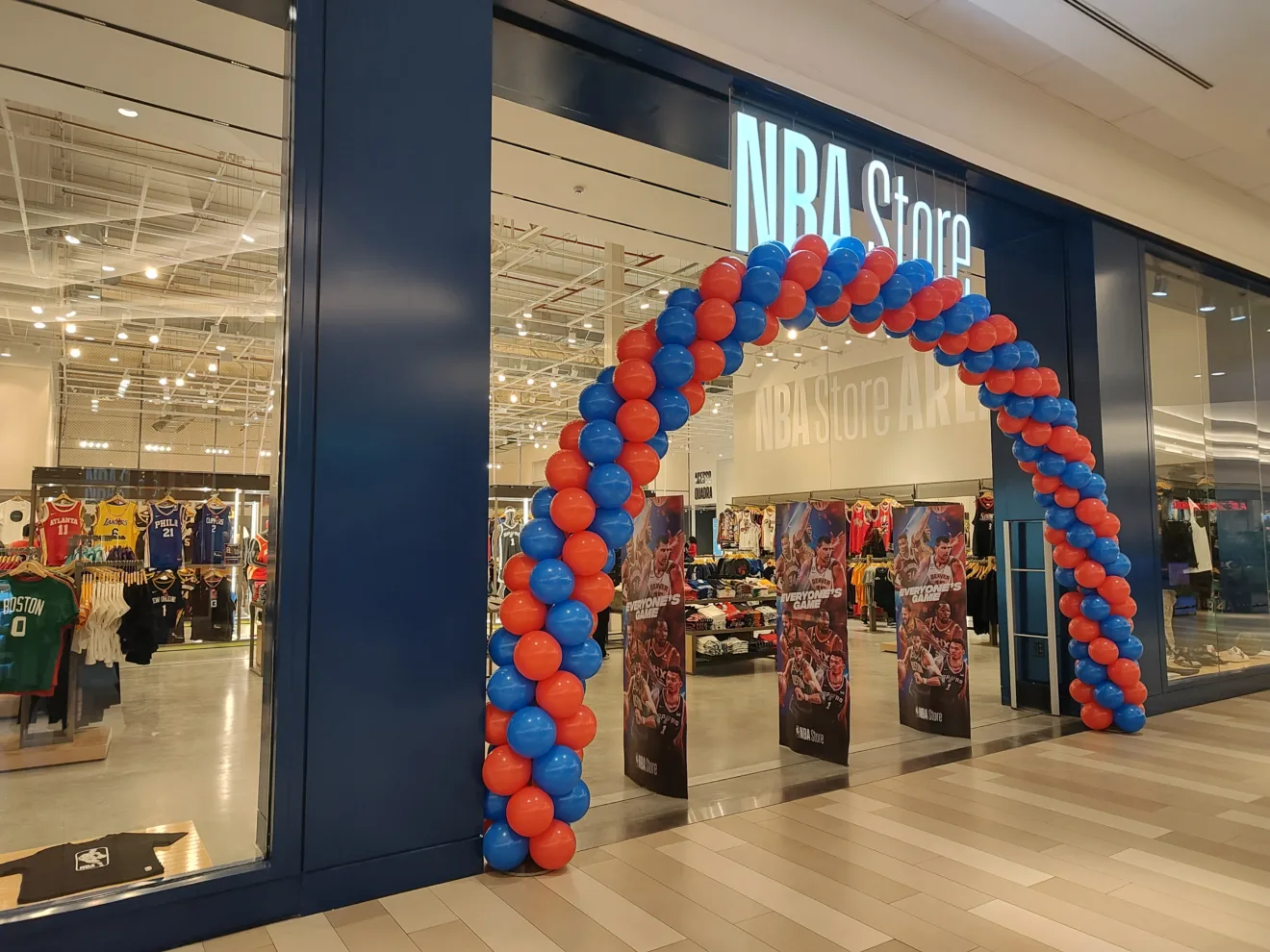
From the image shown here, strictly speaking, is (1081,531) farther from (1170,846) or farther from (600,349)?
(600,349)

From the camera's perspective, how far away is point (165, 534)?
26.7 ft

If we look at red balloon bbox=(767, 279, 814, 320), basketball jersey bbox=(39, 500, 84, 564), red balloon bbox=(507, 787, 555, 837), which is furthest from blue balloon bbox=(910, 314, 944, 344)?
basketball jersey bbox=(39, 500, 84, 564)

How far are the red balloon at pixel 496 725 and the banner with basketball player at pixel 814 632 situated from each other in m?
2.38

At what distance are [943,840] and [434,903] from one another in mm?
2152

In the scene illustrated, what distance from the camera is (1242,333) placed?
7.62 m

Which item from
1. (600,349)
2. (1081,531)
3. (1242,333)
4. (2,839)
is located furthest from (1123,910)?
(600,349)

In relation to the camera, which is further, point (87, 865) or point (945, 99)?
point (945, 99)

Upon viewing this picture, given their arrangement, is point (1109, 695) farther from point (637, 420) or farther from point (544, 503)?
point (544, 503)

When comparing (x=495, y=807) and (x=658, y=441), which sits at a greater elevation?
(x=658, y=441)

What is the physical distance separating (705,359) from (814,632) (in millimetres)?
2164

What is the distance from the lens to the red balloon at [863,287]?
4.21m

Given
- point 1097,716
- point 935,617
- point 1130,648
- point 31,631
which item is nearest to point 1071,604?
point 1130,648

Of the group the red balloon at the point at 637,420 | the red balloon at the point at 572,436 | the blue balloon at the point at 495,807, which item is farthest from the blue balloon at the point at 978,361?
the blue balloon at the point at 495,807

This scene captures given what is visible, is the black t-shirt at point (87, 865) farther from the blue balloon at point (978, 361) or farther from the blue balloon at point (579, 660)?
the blue balloon at point (978, 361)
